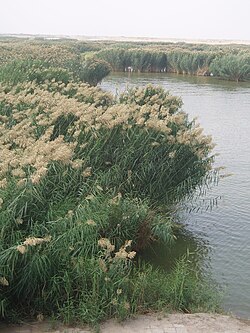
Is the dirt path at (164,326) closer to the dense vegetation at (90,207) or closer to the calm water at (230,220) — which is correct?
the dense vegetation at (90,207)

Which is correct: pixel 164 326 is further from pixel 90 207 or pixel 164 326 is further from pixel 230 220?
pixel 230 220

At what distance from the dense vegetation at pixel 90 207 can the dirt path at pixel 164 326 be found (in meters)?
0.15

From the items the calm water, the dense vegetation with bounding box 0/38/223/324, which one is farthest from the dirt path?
the calm water

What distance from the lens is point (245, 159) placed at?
16562 millimetres

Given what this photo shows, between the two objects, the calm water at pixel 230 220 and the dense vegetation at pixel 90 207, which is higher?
the dense vegetation at pixel 90 207

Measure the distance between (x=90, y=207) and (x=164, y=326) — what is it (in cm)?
197

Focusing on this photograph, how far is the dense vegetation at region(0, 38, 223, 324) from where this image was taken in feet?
21.7

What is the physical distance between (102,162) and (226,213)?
11.7 ft

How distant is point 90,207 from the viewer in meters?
7.56

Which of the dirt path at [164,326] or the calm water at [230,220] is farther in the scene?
the calm water at [230,220]

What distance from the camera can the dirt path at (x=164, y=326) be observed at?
6.31 m

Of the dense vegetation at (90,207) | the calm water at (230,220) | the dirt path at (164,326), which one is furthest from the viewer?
the calm water at (230,220)

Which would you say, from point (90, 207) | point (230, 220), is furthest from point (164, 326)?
point (230, 220)

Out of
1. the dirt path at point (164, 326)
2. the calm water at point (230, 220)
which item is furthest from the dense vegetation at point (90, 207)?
the calm water at point (230, 220)
